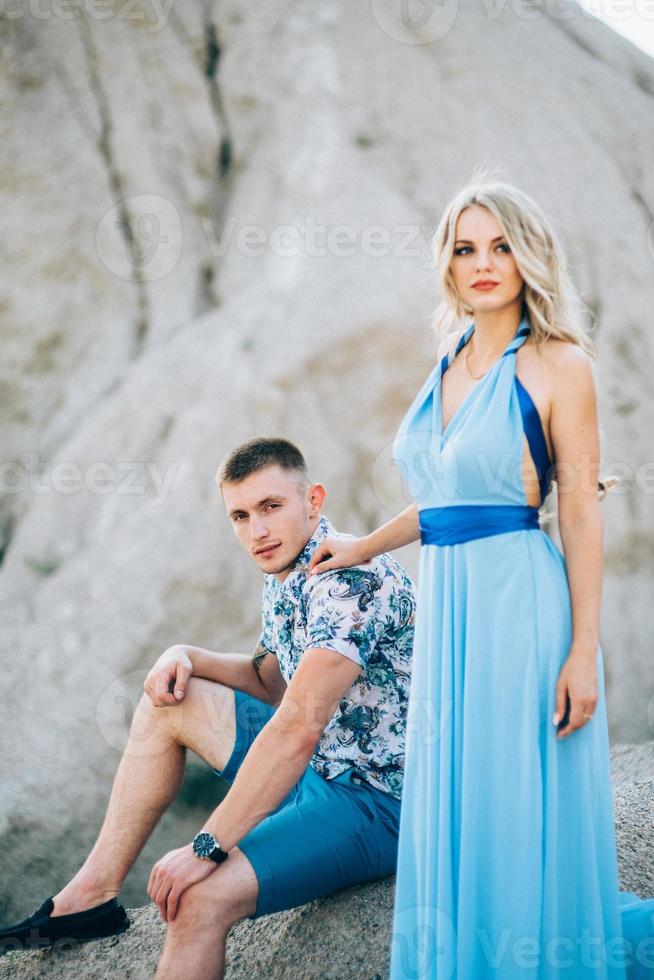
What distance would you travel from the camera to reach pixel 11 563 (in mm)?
6141

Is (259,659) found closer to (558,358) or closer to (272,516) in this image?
(272,516)

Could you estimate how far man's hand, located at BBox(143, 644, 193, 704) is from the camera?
258cm

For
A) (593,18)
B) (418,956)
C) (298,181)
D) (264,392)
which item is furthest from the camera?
(593,18)

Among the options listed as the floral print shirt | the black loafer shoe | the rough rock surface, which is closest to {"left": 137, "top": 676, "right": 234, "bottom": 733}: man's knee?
the floral print shirt

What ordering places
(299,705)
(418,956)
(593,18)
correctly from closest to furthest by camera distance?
(418,956)
(299,705)
(593,18)

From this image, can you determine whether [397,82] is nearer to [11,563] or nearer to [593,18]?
[593,18]

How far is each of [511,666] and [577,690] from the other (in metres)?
0.15

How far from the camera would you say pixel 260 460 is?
8.68 feet

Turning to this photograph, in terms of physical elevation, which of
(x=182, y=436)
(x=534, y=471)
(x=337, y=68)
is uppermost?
(x=337, y=68)

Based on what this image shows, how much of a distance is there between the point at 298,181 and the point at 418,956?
5.74m

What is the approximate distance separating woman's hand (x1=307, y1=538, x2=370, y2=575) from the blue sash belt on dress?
11.9 inches

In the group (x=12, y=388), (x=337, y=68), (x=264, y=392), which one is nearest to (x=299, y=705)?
(x=264, y=392)

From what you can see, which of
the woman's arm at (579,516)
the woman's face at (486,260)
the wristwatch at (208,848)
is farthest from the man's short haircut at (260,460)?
the wristwatch at (208,848)

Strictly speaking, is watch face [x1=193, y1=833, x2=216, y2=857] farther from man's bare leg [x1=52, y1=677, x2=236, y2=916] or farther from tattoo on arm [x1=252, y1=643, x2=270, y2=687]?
tattoo on arm [x1=252, y1=643, x2=270, y2=687]
